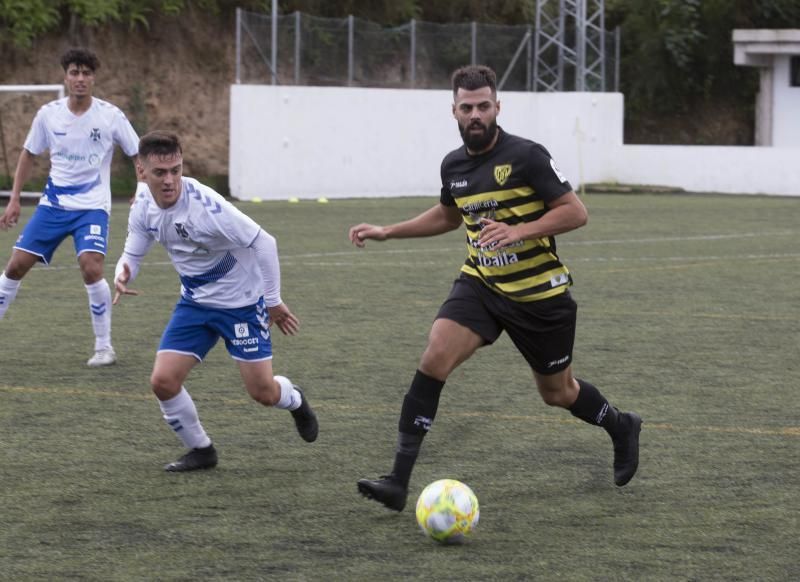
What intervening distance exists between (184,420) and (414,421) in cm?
127

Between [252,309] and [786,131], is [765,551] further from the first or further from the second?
[786,131]

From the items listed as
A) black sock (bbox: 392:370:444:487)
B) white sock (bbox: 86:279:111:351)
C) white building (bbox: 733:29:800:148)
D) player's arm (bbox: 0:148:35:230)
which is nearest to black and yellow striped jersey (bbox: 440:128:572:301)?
black sock (bbox: 392:370:444:487)

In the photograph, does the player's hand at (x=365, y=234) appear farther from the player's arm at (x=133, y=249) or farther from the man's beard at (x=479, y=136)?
the player's arm at (x=133, y=249)

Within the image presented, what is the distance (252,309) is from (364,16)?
28.9 metres

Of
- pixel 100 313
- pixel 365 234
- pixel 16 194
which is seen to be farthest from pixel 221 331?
pixel 16 194

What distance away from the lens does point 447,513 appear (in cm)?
551

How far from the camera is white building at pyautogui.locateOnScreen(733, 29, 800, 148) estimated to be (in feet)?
120

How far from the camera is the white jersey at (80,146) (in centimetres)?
998

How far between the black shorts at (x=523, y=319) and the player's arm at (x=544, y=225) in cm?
33

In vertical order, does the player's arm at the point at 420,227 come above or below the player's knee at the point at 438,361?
above

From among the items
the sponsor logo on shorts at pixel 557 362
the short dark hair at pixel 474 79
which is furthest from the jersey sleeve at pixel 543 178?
the sponsor logo on shorts at pixel 557 362

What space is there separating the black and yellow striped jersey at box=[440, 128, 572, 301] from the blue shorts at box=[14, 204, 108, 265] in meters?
4.18

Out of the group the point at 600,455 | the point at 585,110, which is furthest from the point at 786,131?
the point at 600,455

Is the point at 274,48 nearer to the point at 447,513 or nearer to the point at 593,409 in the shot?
the point at 593,409
